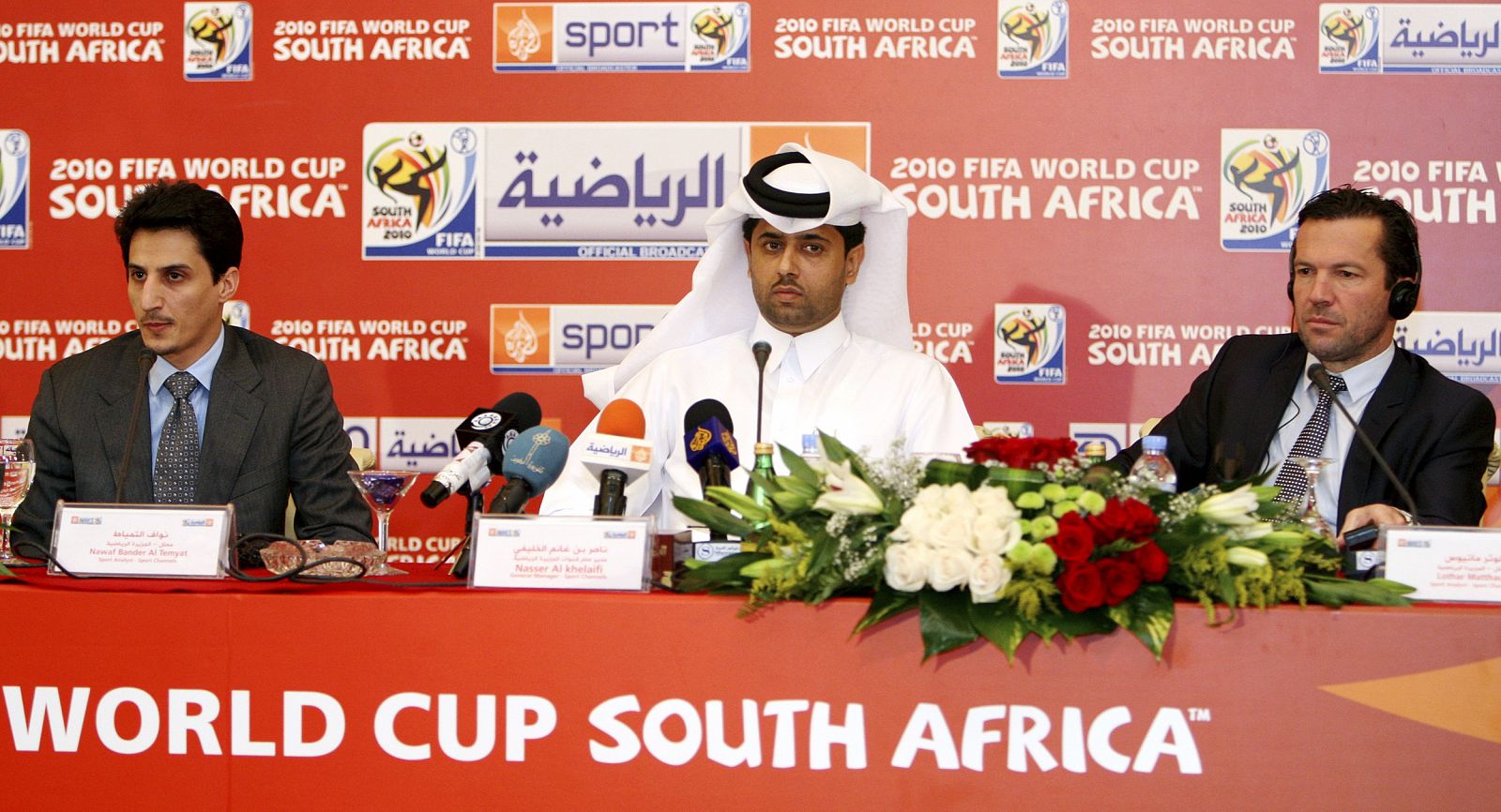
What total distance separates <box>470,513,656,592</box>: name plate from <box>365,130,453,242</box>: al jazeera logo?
220 centimetres

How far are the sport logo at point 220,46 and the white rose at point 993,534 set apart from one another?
295 cm

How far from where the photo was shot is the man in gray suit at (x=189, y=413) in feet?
8.51

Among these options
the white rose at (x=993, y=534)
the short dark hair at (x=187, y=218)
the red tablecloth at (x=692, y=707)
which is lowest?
the red tablecloth at (x=692, y=707)

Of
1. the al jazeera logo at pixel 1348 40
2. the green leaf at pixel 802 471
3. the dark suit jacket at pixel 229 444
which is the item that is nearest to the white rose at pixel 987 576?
the green leaf at pixel 802 471

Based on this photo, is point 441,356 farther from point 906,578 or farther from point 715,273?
point 906,578

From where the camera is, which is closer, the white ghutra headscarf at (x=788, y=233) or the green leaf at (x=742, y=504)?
the green leaf at (x=742, y=504)

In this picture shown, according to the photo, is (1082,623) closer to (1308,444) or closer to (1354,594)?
(1354,594)

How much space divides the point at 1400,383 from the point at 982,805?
1456mm

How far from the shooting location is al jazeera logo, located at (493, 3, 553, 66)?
3627 millimetres

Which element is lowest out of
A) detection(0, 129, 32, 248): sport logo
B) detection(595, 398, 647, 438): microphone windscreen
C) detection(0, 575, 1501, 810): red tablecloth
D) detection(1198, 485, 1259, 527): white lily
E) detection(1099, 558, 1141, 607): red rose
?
detection(0, 575, 1501, 810): red tablecloth

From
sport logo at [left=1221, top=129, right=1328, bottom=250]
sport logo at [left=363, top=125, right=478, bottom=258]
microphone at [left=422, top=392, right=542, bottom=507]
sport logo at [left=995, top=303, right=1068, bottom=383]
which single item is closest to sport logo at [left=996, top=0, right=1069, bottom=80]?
sport logo at [left=1221, top=129, right=1328, bottom=250]

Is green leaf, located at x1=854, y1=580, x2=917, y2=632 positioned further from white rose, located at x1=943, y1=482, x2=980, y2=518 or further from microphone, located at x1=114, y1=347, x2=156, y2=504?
microphone, located at x1=114, y1=347, x2=156, y2=504

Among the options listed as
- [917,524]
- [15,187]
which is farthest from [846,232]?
[15,187]

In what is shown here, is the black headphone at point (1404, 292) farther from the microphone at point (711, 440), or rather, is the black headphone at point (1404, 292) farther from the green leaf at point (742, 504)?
the green leaf at point (742, 504)
